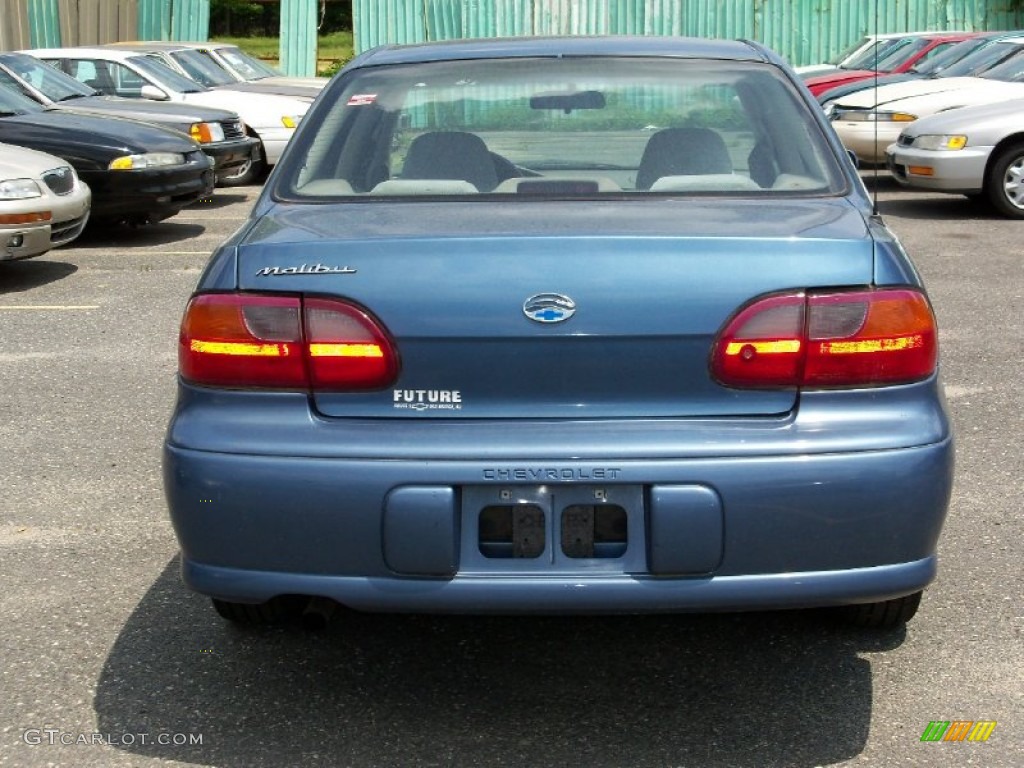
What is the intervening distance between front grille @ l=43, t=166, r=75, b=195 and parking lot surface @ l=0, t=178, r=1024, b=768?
211 inches

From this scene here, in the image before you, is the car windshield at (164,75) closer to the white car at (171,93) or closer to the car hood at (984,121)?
the white car at (171,93)

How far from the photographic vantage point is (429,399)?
328cm

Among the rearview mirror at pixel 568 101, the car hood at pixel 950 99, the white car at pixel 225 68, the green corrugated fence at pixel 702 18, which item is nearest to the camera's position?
the rearview mirror at pixel 568 101

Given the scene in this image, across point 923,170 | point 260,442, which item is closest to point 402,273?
point 260,442

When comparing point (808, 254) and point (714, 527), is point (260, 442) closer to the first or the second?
point (714, 527)

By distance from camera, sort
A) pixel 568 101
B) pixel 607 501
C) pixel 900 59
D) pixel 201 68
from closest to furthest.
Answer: pixel 607 501 < pixel 568 101 < pixel 201 68 < pixel 900 59

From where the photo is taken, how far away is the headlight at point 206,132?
14648mm

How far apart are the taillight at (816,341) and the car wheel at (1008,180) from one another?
10598 millimetres

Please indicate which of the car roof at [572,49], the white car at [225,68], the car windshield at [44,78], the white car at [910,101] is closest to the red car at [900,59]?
the white car at [910,101]

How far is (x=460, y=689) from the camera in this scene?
12.5 feet

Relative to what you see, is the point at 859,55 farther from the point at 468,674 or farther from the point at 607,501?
the point at 607,501

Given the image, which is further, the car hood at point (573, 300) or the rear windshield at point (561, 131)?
the rear windshield at point (561, 131)

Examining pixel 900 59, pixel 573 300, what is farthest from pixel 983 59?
pixel 573 300

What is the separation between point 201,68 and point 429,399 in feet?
50.7
